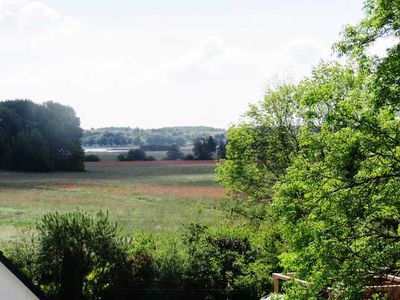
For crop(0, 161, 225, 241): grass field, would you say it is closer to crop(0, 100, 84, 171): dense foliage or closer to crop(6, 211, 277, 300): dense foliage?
crop(6, 211, 277, 300): dense foliage

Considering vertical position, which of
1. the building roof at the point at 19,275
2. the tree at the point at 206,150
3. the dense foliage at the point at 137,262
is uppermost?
the tree at the point at 206,150

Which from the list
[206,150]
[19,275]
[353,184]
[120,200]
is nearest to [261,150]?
[19,275]

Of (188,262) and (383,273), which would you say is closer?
(383,273)

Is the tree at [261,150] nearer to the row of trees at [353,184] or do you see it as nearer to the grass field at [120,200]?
the grass field at [120,200]

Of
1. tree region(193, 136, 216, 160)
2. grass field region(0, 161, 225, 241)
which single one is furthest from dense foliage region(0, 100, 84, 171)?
tree region(193, 136, 216, 160)

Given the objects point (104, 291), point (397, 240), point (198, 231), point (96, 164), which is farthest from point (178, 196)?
point (96, 164)

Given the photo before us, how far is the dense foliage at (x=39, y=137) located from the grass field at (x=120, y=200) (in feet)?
21.2

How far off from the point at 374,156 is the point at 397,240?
1.96 metres

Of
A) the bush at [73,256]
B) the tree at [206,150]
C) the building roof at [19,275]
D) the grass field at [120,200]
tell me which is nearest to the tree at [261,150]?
the grass field at [120,200]

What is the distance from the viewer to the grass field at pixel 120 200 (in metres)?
40.7

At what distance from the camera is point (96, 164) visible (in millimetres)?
111188

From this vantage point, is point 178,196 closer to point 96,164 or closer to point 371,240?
point 371,240

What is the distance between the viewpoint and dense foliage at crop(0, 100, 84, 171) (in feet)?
306

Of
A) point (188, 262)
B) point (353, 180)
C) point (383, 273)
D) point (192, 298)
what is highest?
point (353, 180)
